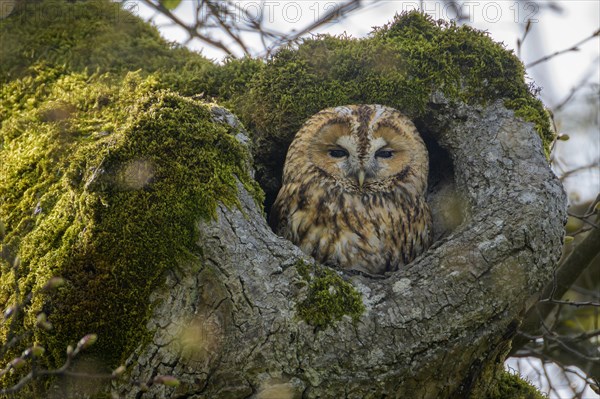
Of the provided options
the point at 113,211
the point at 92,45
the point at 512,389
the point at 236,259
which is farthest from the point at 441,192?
the point at 92,45

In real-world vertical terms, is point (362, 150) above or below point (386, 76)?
below

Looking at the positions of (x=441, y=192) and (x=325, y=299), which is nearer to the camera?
(x=325, y=299)

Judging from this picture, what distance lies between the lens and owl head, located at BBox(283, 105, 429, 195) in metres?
3.58

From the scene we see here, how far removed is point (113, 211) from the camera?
271 cm

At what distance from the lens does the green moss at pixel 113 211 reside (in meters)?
2.63

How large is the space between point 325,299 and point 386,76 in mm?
1497

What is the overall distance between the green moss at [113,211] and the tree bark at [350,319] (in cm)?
9

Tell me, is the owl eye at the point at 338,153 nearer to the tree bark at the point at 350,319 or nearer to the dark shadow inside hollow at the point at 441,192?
the dark shadow inside hollow at the point at 441,192

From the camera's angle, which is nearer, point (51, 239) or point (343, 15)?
point (51, 239)

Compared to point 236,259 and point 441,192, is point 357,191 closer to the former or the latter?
point 441,192

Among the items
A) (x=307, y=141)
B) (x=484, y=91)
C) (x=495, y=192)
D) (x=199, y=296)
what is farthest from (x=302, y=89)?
(x=199, y=296)

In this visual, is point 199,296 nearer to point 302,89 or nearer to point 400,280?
point 400,280

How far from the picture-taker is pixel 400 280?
2.91 metres

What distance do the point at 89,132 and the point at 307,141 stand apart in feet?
3.52
